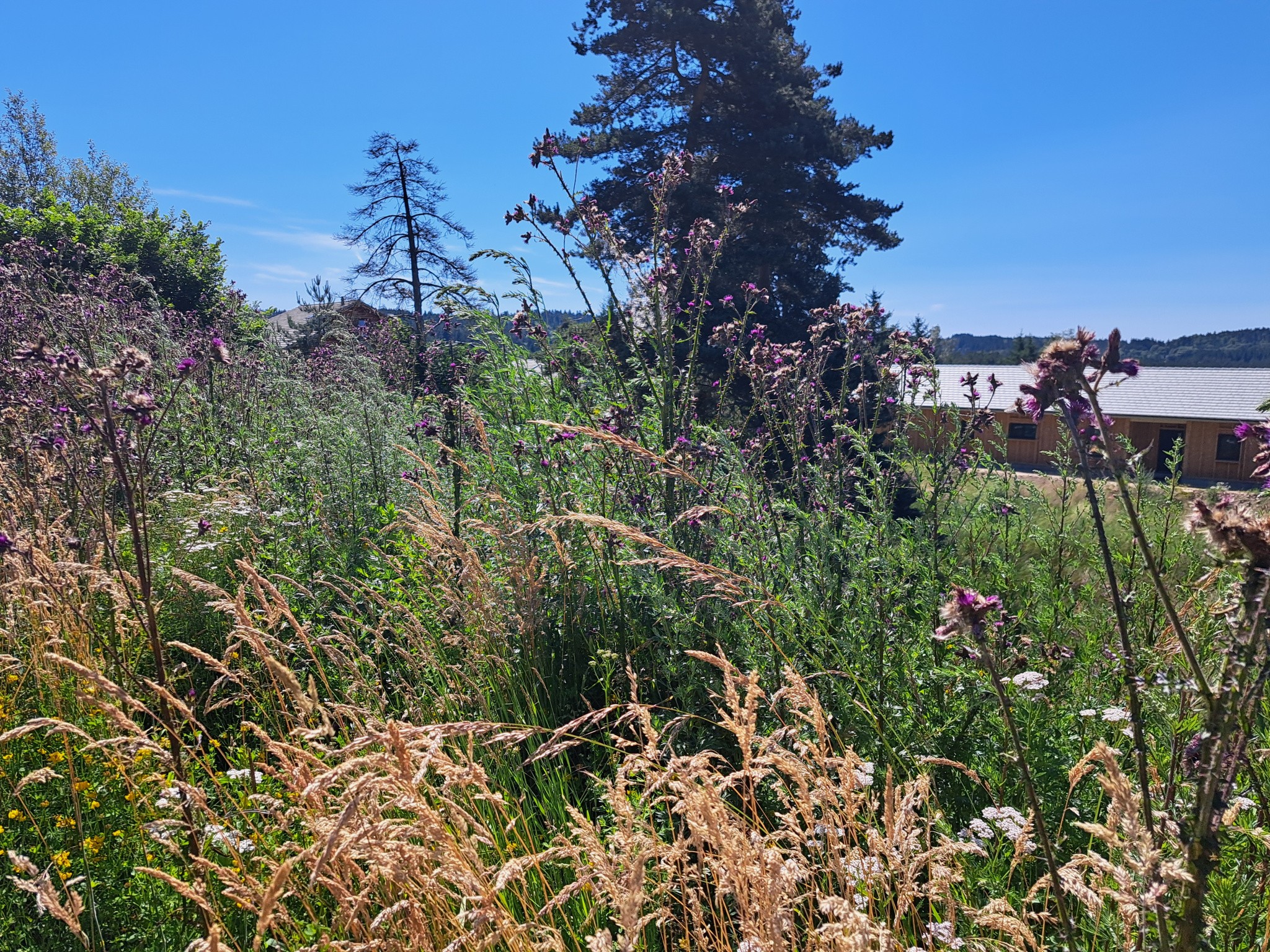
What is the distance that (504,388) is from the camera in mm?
5250

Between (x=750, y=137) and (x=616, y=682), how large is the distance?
17421mm

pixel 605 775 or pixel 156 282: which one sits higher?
pixel 156 282

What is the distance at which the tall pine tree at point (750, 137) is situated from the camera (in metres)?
17.3

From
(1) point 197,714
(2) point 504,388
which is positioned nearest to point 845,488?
(2) point 504,388

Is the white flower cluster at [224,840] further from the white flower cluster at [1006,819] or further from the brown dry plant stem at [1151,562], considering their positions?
the brown dry plant stem at [1151,562]

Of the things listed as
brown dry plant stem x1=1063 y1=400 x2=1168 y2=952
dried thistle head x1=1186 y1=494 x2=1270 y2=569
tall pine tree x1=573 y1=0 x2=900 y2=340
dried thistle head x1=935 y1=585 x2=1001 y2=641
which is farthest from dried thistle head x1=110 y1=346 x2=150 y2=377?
tall pine tree x1=573 y1=0 x2=900 y2=340

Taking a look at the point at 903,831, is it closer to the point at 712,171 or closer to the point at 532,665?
the point at 532,665

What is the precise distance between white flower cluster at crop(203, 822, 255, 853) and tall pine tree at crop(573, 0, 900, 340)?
1587cm

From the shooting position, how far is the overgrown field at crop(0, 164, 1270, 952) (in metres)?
1.31

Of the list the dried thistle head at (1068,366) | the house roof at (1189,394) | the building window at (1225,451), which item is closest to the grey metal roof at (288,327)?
the dried thistle head at (1068,366)

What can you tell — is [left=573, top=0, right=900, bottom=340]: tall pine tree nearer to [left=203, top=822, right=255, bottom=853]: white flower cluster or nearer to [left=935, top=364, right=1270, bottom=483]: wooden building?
[left=935, top=364, right=1270, bottom=483]: wooden building

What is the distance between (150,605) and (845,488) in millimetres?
3302

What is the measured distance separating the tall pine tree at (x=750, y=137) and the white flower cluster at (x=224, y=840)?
15874 millimetres

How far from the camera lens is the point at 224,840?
1.96m
